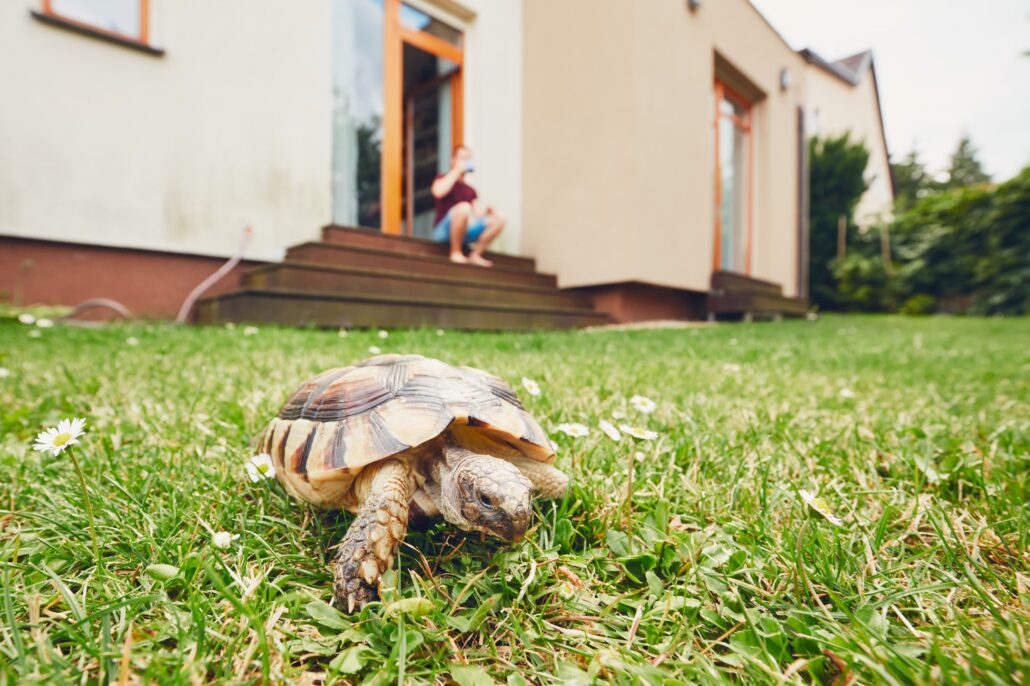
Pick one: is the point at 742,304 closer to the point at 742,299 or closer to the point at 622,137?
the point at 742,299

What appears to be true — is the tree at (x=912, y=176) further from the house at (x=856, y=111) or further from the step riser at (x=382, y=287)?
the step riser at (x=382, y=287)

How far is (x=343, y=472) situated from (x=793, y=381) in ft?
8.96

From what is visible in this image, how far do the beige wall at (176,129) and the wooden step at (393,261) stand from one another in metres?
0.62

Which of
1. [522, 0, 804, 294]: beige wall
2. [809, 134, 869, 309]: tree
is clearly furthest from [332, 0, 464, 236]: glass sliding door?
[809, 134, 869, 309]: tree

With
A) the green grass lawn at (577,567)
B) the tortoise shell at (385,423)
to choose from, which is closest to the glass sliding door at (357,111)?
the green grass lawn at (577,567)

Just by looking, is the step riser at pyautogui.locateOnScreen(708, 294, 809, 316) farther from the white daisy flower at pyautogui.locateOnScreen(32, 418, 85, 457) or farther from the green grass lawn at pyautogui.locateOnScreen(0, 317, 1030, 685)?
the white daisy flower at pyautogui.locateOnScreen(32, 418, 85, 457)

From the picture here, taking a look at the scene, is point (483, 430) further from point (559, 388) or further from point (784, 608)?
point (559, 388)

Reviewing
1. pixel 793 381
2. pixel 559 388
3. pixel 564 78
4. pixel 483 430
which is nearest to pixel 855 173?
pixel 564 78

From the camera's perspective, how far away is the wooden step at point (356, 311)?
4984 mm

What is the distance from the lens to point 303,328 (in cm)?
508

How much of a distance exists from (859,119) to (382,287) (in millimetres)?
25761

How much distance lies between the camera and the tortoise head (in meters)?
0.88

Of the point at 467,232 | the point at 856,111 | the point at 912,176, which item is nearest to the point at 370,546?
the point at 467,232

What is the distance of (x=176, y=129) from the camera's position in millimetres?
5457
